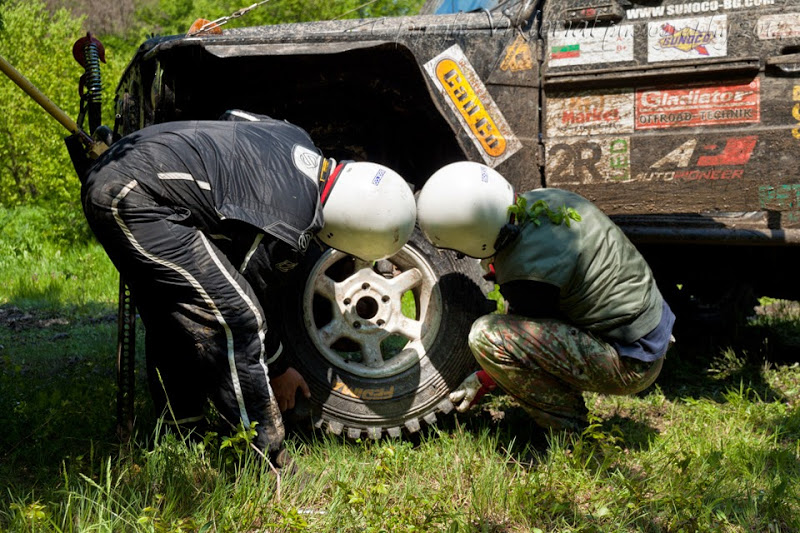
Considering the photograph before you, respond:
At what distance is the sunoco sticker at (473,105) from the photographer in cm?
335

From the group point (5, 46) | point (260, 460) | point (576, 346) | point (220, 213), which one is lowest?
point (260, 460)

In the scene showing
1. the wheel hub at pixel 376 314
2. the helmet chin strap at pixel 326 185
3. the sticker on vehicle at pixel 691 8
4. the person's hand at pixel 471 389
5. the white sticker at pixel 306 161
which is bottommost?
the person's hand at pixel 471 389

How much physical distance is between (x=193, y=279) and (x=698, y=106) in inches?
89.6

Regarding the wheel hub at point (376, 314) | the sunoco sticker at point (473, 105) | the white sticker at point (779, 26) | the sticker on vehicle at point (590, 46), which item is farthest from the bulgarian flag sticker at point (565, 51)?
the wheel hub at point (376, 314)

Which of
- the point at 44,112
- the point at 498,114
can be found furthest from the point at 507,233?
the point at 44,112

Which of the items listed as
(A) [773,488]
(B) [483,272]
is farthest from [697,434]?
(B) [483,272]

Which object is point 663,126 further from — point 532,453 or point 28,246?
point 28,246

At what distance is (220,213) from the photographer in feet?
9.52

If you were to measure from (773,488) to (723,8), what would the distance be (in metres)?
2.00

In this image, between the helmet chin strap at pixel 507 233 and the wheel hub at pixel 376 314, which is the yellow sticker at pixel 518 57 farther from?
the wheel hub at pixel 376 314

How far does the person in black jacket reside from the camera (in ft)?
9.27

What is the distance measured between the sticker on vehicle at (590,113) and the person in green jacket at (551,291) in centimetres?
33

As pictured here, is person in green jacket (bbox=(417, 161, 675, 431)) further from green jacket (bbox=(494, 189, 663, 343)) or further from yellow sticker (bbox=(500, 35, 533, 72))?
yellow sticker (bbox=(500, 35, 533, 72))

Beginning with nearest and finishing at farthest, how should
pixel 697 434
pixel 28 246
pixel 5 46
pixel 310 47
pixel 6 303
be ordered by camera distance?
pixel 310 47 → pixel 697 434 → pixel 6 303 → pixel 28 246 → pixel 5 46
